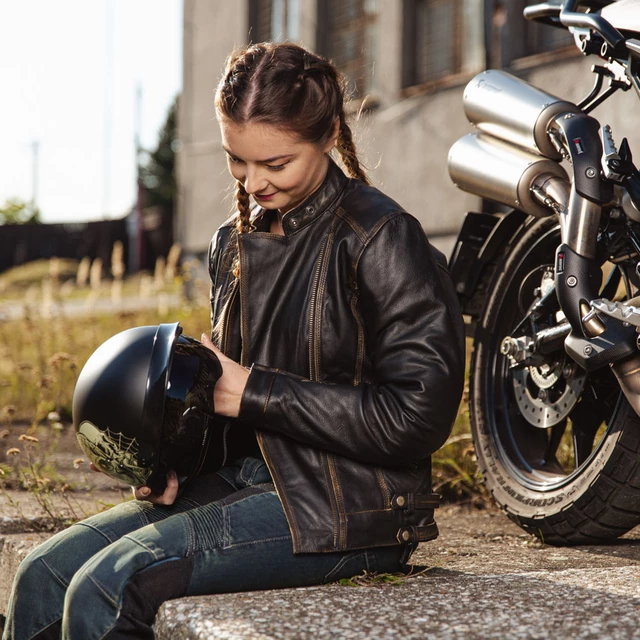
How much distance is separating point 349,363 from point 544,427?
35.0 inches

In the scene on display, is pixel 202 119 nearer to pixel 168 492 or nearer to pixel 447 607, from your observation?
pixel 168 492

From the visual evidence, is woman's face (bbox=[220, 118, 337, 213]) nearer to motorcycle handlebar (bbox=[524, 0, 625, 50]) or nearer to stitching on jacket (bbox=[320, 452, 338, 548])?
stitching on jacket (bbox=[320, 452, 338, 548])

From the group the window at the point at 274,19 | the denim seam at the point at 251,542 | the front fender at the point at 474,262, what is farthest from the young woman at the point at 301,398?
the window at the point at 274,19

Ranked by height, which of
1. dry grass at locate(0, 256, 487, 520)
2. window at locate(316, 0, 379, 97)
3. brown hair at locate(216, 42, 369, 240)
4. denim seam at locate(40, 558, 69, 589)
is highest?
window at locate(316, 0, 379, 97)

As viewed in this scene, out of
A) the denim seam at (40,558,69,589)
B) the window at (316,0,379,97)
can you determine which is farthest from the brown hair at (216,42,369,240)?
the window at (316,0,379,97)

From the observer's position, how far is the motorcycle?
262 centimetres

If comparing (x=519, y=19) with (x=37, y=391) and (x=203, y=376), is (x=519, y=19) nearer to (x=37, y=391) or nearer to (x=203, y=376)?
(x=37, y=391)

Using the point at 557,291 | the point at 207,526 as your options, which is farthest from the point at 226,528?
the point at 557,291

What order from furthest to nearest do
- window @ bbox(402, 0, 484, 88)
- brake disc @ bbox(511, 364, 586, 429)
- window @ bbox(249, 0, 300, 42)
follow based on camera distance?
1. window @ bbox(249, 0, 300, 42)
2. window @ bbox(402, 0, 484, 88)
3. brake disc @ bbox(511, 364, 586, 429)

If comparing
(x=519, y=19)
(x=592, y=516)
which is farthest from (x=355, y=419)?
(x=519, y=19)

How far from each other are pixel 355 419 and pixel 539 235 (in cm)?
120

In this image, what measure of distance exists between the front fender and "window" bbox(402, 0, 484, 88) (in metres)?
5.15

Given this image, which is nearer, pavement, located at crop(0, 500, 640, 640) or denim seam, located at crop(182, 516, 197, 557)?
pavement, located at crop(0, 500, 640, 640)

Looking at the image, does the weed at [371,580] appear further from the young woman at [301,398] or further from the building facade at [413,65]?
the building facade at [413,65]
